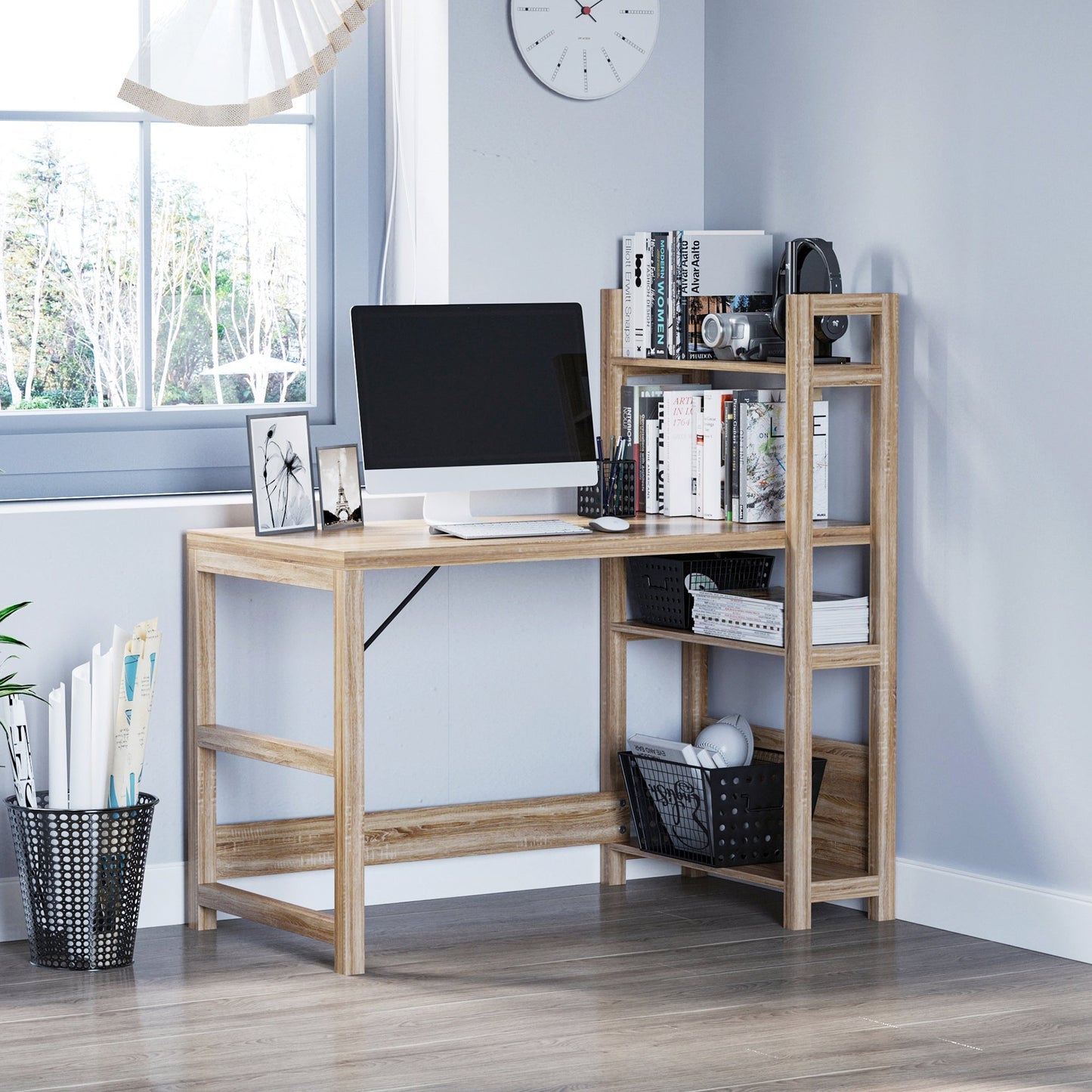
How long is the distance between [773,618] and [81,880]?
4.50 ft

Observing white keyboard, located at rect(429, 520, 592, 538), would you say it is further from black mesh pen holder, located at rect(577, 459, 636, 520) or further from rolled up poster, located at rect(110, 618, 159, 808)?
rolled up poster, located at rect(110, 618, 159, 808)

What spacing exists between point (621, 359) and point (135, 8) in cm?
122

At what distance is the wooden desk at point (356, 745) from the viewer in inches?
127

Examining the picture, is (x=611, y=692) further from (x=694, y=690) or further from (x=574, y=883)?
(x=574, y=883)

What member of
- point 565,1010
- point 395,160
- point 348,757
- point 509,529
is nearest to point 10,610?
point 348,757

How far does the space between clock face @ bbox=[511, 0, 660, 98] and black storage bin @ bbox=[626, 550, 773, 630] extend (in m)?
1.01

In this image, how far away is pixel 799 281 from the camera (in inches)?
145

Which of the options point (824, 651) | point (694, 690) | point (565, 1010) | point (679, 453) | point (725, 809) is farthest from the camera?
point (694, 690)

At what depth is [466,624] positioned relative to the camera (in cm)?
388

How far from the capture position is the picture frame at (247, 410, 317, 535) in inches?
135

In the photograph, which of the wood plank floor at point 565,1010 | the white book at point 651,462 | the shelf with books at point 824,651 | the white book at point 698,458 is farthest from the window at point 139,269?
the wood plank floor at point 565,1010

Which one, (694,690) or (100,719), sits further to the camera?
(694,690)

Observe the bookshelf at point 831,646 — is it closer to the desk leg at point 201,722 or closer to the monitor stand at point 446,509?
the monitor stand at point 446,509

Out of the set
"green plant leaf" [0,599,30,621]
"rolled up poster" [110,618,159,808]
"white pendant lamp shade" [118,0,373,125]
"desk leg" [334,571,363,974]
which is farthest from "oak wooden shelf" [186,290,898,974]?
"white pendant lamp shade" [118,0,373,125]
